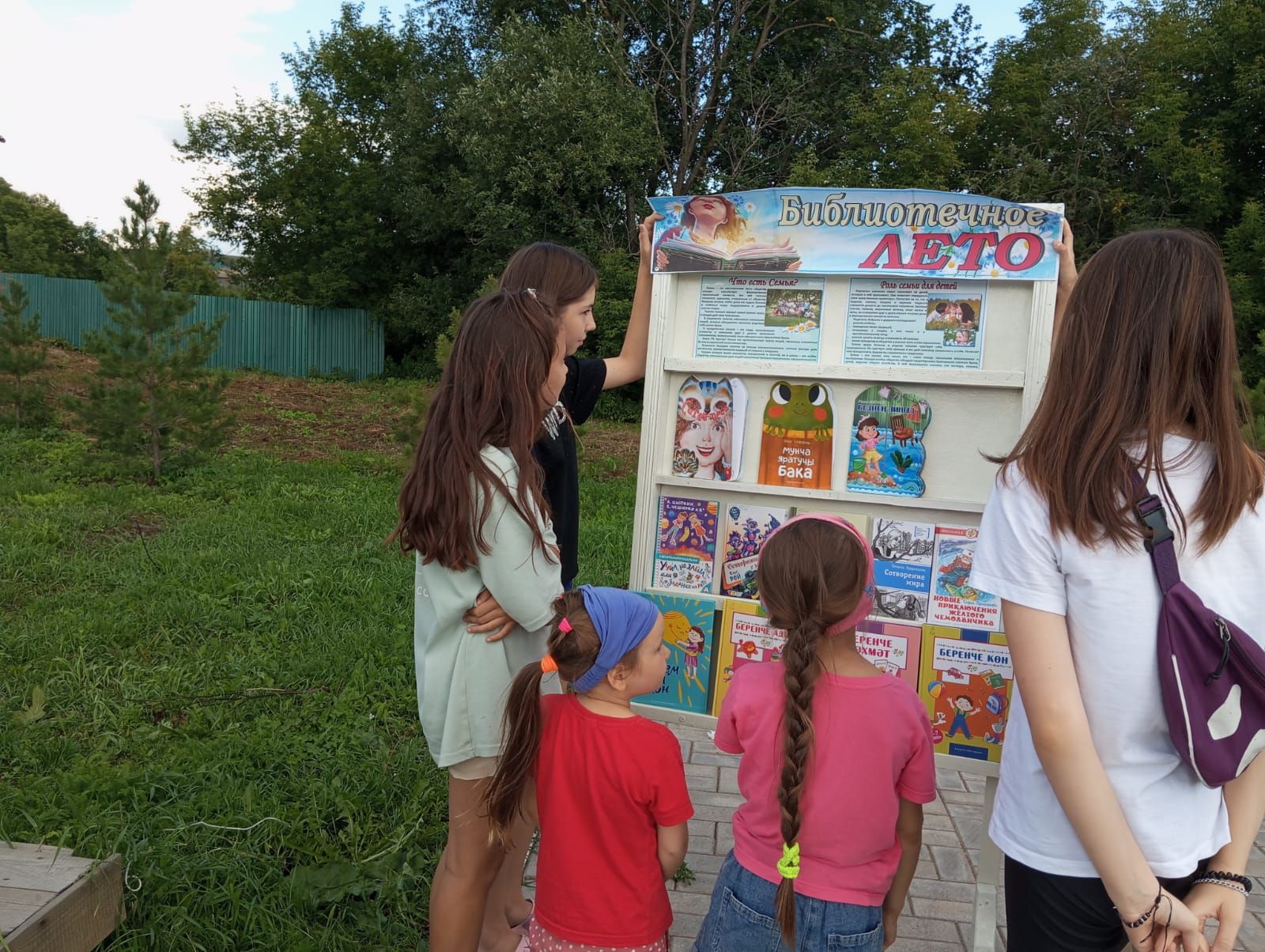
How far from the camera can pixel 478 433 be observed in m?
2.24

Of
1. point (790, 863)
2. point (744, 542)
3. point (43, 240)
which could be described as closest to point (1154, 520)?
point (790, 863)

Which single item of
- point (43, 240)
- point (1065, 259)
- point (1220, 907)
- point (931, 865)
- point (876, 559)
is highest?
point (43, 240)

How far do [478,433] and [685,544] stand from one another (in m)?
0.94

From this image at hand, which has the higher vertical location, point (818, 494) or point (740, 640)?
point (818, 494)

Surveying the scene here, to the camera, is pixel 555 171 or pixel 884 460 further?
pixel 555 171

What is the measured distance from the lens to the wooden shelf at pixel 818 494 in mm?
2662

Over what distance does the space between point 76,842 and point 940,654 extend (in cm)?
271

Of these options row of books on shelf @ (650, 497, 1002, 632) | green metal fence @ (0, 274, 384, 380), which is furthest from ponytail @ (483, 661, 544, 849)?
green metal fence @ (0, 274, 384, 380)

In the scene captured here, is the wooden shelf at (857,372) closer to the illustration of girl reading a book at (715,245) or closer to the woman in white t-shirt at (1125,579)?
the illustration of girl reading a book at (715,245)

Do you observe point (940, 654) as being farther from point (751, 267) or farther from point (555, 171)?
point (555, 171)

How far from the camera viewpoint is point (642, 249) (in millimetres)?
2938

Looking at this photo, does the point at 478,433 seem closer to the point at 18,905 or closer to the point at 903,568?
the point at 903,568

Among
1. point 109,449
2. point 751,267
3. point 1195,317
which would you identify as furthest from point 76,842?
point 109,449

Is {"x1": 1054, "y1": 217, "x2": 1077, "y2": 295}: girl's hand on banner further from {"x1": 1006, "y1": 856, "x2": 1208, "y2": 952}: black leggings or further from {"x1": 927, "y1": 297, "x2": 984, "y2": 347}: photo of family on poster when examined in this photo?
{"x1": 1006, "y1": 856, "x2": 1208, "y2": 952}: black leggings
